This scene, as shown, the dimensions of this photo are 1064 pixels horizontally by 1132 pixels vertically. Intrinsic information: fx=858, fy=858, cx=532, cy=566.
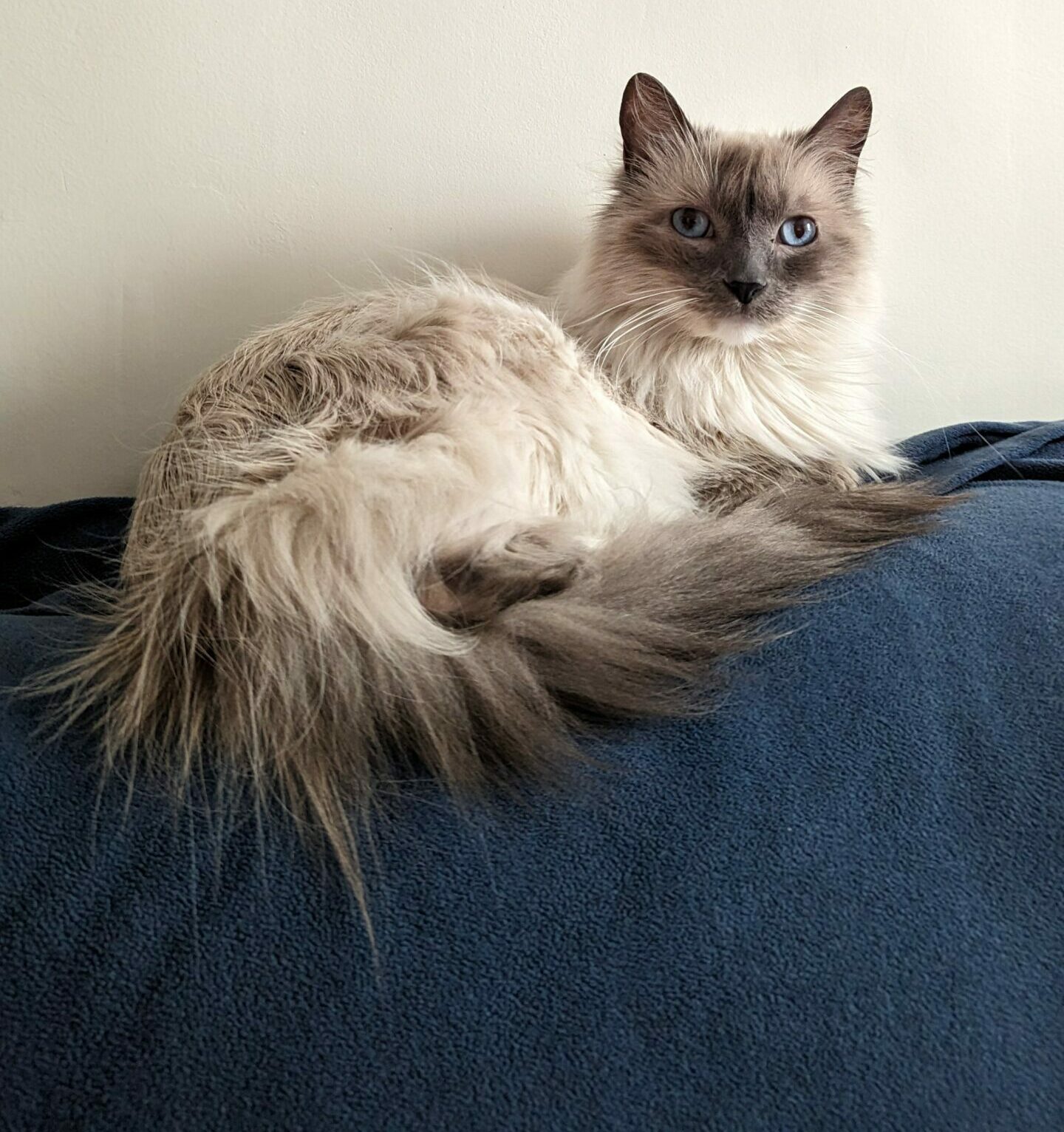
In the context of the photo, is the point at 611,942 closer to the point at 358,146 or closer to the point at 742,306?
the point at 742,306

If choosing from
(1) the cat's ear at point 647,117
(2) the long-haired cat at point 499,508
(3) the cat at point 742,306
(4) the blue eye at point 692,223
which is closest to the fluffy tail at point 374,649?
(2) the long-haired cat at point 499,508

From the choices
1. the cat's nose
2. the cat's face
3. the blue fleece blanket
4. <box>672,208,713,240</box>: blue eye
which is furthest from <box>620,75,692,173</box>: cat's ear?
the blue fleece blanket

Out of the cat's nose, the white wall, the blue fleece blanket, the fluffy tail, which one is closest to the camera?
the blue fleece blanket

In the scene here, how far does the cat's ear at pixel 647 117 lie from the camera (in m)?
1.26

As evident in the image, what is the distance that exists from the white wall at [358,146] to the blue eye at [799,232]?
0.38m

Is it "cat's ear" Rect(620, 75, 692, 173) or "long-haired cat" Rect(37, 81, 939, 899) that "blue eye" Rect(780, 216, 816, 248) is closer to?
"long-haired cat" Rect(37, 81, 939, 899)

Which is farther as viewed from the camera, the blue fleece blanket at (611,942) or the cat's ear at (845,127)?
the cat's ear at (845,127)

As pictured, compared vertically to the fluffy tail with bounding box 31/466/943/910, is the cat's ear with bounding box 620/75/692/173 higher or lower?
higher

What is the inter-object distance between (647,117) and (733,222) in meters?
0.22

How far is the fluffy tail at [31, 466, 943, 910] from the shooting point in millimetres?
761

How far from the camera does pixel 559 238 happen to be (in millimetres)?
1579

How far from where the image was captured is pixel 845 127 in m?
1.29

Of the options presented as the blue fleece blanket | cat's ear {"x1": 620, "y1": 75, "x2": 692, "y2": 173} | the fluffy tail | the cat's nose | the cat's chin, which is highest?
cat's ear {"x1": 620, "y1": 75, "x2": 692, "y2": 173}

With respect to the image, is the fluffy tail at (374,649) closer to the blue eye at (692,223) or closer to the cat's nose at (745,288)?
the cat's nose at (745,288)
